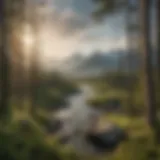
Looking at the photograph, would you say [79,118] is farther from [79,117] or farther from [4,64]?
[4,64]

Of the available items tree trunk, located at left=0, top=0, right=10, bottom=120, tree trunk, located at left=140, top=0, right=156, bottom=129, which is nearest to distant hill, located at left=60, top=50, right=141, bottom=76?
tree trunk, located at left=140, top=0, right=156, bottom=129

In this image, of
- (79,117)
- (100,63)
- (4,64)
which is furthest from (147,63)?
(4,64)

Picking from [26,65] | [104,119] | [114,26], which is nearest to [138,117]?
[104,119]

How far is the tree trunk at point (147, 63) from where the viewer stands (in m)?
1.57

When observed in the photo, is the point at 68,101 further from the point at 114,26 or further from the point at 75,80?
the point at 114,26

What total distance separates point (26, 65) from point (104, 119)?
38 cm

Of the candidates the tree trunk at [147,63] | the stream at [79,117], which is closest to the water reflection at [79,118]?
the stream at [79,117]

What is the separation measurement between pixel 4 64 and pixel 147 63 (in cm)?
58

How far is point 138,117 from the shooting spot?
1.56 m

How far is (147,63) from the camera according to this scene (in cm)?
159

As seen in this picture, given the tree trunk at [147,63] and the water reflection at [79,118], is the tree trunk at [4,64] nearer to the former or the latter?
the water reflection at [79,118]

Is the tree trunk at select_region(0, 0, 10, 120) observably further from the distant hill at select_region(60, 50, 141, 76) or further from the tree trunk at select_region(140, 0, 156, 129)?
the tree trunk at select_region(140, 0, 156, 129)

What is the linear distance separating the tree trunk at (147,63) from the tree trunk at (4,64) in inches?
21.8

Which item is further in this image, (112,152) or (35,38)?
(35,38)
